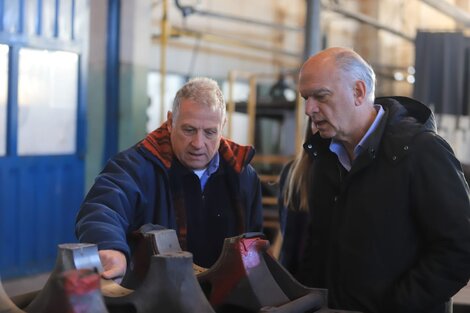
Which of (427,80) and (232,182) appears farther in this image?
(427,80)

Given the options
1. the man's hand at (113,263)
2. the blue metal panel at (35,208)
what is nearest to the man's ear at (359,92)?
the man's hand at (113,263)

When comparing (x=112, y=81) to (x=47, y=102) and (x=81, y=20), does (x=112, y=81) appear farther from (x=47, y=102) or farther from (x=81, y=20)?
(x=47, y=102)

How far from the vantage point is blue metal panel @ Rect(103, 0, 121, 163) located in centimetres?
515

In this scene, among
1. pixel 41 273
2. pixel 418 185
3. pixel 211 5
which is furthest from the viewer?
pixel 211 5

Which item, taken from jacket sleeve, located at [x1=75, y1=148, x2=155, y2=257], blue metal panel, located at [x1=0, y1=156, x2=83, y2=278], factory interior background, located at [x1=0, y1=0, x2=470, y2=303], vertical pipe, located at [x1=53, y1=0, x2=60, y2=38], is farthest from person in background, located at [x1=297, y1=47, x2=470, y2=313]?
vertical pipe, located at [x1=53, y1=0, x2=60, y2=38]

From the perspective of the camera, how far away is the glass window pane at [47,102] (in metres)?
4.39

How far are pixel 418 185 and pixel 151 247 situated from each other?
65cm

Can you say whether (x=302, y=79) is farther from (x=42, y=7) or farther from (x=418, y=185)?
(x=42, y=7)

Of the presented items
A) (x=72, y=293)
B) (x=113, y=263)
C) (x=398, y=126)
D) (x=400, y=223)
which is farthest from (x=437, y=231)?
(x=72, y=293)

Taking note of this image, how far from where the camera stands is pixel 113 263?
1.45 meters

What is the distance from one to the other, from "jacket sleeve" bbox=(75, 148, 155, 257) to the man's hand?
27 millimetres

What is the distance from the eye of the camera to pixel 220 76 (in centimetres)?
861

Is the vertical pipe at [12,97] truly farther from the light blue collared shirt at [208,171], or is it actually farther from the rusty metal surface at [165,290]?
the rusty metal surface at [165,290]

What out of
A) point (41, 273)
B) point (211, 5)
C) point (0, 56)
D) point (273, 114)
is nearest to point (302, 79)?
point (0, 56)
